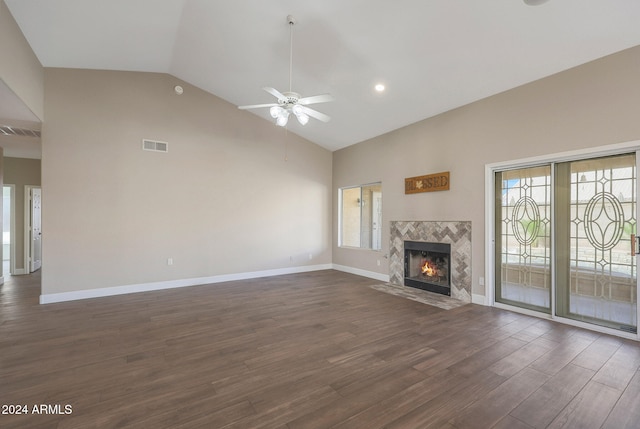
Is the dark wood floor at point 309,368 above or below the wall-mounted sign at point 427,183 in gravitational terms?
below

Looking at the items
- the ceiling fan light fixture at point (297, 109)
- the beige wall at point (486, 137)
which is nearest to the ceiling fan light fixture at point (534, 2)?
the beige wall at point (486, 137)

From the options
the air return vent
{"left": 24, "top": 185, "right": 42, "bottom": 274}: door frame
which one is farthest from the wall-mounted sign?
{"left": 24, "top": 185, "right": 42, "bottom": 274}: door frame

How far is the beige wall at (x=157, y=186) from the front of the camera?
15.1 ft

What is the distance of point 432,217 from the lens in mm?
5152

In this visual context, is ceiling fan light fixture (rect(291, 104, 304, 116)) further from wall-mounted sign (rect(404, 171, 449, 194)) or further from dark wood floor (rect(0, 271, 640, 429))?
wall-mounted sign (rect(404, 171, 449, 194))

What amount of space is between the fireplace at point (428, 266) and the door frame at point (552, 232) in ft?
2.16

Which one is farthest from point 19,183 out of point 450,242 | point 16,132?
point 450,242

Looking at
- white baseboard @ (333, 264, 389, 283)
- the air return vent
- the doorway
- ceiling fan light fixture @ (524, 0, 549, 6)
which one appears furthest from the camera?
the doorway

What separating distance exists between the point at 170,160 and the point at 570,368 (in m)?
6.43

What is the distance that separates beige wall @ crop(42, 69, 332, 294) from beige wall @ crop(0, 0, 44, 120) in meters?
0.30

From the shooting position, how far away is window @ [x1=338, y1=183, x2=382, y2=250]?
683cm

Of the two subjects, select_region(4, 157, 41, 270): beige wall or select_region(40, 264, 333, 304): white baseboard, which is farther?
select_region(4, 157, 41, 270): beige wall

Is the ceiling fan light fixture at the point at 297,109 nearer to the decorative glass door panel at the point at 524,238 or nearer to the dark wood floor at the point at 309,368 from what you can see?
the dark wood floor at the point at 309,368

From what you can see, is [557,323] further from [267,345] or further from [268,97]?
[268,97]
